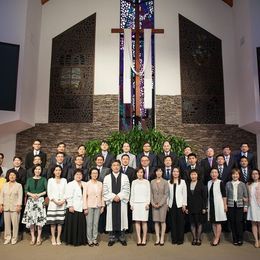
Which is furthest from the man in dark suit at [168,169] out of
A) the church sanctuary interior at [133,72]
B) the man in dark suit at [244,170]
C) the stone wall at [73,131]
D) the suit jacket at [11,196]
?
the stone wall at [73,131]

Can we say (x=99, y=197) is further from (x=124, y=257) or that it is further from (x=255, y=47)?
(x=255, y=47)

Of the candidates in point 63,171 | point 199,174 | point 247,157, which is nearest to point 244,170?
point 247,157

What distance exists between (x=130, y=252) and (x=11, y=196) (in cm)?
191

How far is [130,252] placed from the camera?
3.95 meters

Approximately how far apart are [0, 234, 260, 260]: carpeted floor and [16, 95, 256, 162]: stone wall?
12.3 feet

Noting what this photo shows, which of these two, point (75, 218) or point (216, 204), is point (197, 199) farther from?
point (75, 218)

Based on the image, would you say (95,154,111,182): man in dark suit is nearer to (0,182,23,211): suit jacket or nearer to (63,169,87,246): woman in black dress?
(63,169,87,246): woman in black dress

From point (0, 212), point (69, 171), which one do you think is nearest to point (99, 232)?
point (69, 171)

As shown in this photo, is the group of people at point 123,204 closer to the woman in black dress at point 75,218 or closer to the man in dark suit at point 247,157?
the woman in black dress at point 75,218

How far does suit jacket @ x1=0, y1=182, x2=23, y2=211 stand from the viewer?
4430mm

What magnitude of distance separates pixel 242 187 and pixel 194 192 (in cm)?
70

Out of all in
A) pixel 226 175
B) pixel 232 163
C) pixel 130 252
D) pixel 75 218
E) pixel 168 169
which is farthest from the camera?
pixel 232 163

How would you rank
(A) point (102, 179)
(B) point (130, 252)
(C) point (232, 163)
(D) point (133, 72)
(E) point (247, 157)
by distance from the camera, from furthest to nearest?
(D) point (133, 72), (E) point (247, 157), (C) point (232, 163), (A) point (102, 179), (B) point (130, 252)

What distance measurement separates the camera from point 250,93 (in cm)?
714
